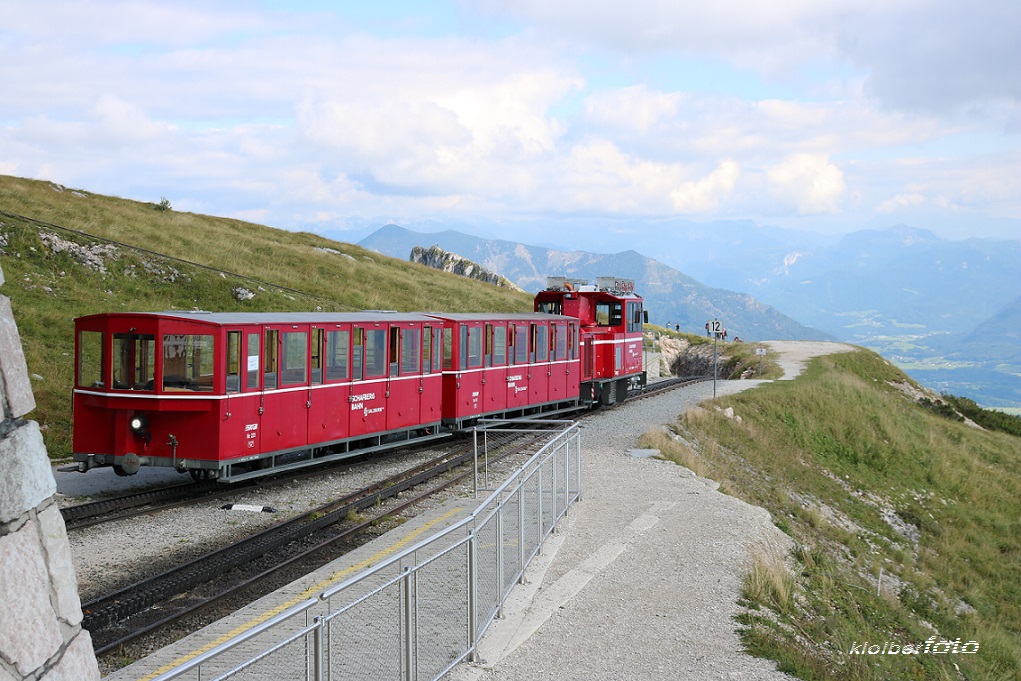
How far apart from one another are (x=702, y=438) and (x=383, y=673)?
69.1 feet

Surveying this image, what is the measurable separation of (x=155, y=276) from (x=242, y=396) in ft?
78.4

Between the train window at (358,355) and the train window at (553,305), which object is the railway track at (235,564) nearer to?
A: the train window at (358,355)

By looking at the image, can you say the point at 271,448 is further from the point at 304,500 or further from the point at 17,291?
the point at 17,291

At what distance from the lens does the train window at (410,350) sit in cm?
2095

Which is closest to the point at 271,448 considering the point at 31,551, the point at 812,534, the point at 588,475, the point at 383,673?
the point at 588,475

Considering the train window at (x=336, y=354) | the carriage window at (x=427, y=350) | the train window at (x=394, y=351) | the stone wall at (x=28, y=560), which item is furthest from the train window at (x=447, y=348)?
the stone wall at (x=28, y=560)

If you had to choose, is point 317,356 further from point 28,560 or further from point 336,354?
point 28,560

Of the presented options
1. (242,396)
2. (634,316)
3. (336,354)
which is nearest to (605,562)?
(242,396)

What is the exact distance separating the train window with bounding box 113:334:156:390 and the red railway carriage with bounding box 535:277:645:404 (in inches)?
640

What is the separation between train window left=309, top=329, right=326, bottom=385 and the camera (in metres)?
18.0

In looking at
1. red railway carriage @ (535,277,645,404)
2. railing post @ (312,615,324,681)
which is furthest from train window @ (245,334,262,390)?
red railway carriage @ (535,277,645,404)

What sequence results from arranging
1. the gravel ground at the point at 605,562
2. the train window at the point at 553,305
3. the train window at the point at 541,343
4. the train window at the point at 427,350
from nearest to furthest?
the gravel ground at the point at 605,562 < the train window at the point at 427,350 < the train window at the point at 541,343 < the train window at the point at 553,305

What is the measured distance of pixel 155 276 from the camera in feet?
124

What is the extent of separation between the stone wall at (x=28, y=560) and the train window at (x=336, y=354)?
14973 millimetres
